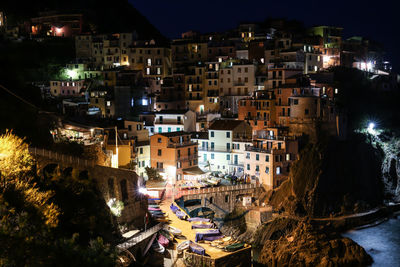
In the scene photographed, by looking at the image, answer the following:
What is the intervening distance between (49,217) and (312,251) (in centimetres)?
2326

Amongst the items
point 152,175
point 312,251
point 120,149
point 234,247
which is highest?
point 120,149

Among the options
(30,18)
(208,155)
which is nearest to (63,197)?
(208,155)

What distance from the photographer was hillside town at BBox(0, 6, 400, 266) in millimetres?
32438

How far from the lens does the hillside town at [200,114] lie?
32.4m

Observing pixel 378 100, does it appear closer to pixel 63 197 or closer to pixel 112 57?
pixel 112 57

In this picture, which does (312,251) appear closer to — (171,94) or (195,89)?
(195,89)

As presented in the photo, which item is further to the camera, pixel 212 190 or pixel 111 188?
pixel 212 190

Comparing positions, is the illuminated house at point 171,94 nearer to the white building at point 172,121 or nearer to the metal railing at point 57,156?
the white building at point 172,121

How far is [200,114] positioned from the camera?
183 ft

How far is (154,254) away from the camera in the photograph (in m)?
27.1

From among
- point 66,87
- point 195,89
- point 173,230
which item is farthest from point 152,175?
point 66,87

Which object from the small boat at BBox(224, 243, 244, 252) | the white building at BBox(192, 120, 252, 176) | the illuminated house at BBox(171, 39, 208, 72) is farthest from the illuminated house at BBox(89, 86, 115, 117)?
the small boat at BBox(224, 243, 244, 252)

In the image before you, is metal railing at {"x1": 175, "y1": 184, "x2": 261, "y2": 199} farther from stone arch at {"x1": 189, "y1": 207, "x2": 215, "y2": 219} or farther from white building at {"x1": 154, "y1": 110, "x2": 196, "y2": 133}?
white building at {"x1": 154, "y1": 110, "x2": 196, "y2": 133}

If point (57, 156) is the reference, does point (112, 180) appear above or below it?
below
